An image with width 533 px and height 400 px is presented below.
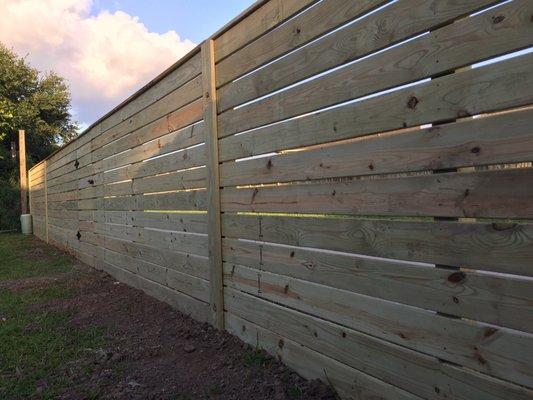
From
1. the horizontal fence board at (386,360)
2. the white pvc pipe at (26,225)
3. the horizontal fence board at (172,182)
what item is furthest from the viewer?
the white pvc pipe at (26,225)

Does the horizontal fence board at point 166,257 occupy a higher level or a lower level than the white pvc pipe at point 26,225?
higher

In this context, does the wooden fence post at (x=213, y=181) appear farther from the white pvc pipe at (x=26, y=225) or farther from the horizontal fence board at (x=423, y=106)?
Answer: the white pvc pipe at (x=26, y=225)

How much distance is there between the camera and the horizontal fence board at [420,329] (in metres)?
1.76

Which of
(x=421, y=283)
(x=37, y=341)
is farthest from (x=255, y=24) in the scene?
(x=37, y=341)

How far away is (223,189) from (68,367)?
68.4 inches

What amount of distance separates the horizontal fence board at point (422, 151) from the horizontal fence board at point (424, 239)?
0.25m

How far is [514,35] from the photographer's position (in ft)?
5.60

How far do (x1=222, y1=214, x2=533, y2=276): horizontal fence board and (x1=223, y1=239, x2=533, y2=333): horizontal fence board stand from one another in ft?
0.15

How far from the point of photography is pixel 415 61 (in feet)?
6.89

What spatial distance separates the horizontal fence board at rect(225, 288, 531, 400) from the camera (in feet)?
6.17

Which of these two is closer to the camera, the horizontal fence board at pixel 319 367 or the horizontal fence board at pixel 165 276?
the horizontal fence board at pixel 319 367

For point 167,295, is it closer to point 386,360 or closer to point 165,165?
point 165,165

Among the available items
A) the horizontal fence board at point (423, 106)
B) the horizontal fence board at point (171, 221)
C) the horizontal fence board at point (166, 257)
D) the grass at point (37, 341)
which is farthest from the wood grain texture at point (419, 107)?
the grass at point (37, 341)

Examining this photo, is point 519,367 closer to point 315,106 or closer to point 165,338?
point 315,106
